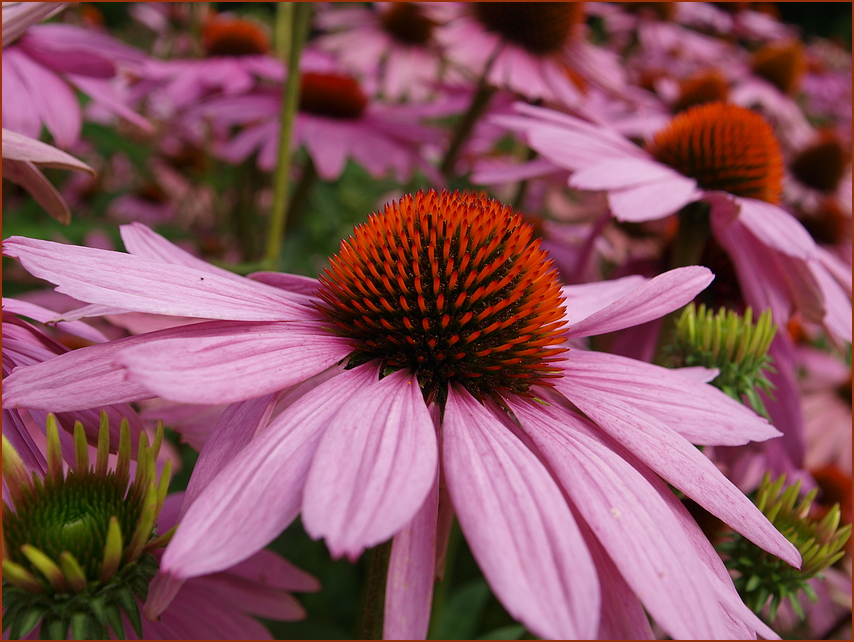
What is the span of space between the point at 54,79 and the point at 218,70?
0.64 metres

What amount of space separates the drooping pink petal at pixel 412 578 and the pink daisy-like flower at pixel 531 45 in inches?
50.2

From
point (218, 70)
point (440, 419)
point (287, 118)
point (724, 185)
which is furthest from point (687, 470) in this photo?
point (218, 70)

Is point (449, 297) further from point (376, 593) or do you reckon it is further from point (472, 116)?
point (472, 116)

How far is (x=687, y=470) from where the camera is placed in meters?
0.54

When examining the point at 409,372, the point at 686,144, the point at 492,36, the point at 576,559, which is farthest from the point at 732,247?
the point at 492,36

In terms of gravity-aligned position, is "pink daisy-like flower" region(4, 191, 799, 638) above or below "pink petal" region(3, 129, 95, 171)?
below

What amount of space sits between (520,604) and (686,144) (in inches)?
40.7

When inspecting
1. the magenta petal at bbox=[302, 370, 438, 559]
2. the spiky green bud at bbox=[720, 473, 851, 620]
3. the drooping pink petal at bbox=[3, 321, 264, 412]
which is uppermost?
the magenta petal at bbox=[302, 370, 438, 559]

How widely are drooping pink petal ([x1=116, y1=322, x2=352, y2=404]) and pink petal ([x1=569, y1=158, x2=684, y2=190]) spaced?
52cm

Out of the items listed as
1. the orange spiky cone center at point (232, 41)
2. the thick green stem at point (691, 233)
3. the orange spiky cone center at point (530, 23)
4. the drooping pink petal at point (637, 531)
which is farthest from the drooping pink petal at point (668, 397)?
the orange spiky cone center at point (232, 41)

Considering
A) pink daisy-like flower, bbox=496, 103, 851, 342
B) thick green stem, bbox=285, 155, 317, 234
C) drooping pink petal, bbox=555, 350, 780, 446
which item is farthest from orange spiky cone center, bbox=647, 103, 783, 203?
thick green stem, bbox=285, 155, 317, 234

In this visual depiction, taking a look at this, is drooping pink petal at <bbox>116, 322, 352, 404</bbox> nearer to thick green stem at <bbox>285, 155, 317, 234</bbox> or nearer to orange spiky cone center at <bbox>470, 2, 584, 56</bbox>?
thick green stem at <bbox>285, 155, 317, 234</bbox>

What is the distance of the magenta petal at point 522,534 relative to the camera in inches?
14.3

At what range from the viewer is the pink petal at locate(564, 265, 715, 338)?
661 mm
